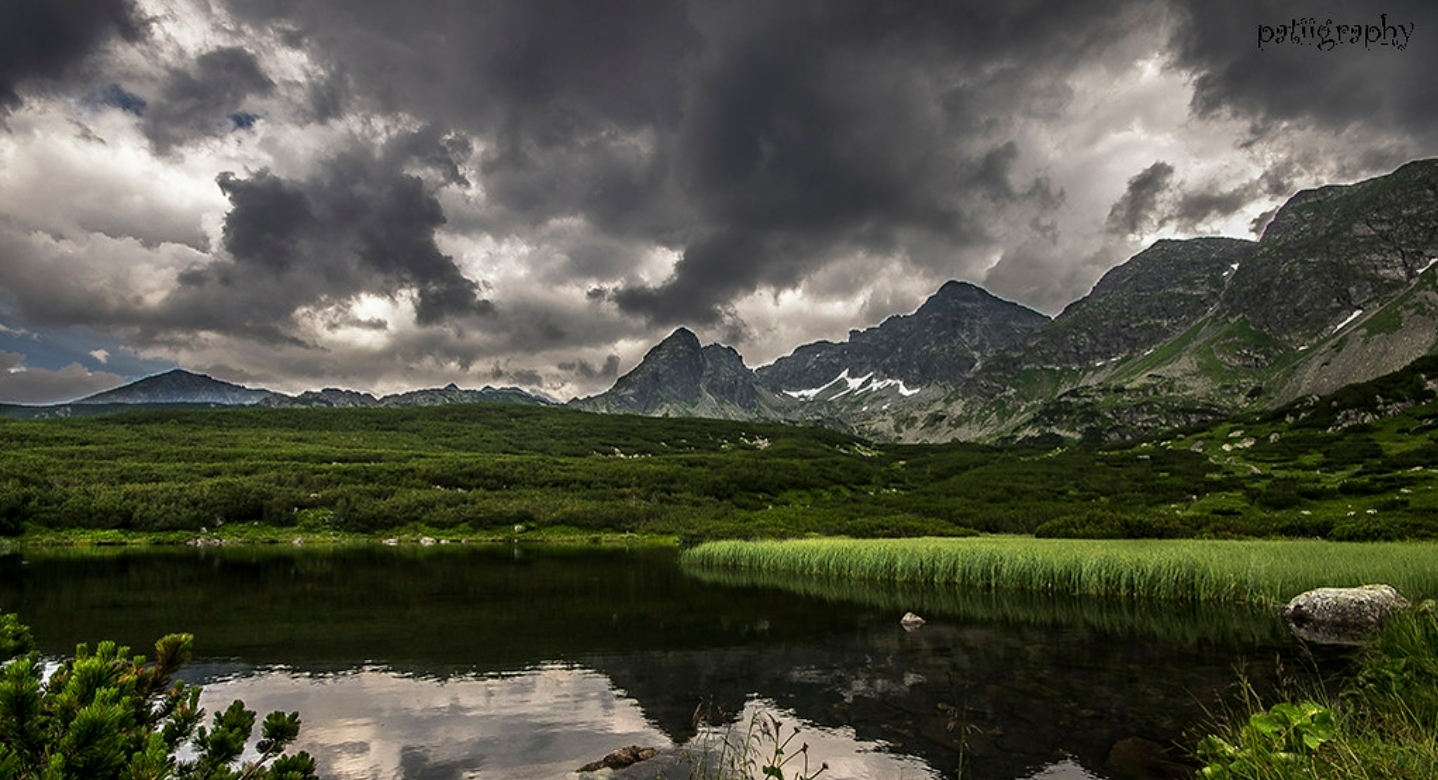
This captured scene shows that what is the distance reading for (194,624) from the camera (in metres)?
33.1

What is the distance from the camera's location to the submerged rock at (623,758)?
49.4 ft

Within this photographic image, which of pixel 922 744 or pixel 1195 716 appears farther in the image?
pixel 1195 716

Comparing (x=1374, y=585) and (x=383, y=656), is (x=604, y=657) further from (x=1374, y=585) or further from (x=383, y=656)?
(x=1374, y=585)

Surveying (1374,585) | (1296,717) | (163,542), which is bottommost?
(163,542)

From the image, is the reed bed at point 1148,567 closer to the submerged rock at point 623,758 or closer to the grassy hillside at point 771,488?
the grassy hillside at point 771,488

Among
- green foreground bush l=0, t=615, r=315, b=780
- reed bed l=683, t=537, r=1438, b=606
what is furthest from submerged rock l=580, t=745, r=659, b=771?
reed bed l=683, t=537, r=1438, b=606

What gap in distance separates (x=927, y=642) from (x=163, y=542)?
358 ft

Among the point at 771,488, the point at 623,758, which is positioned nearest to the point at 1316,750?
the point at 623,758

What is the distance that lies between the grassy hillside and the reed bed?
1961 centimetres

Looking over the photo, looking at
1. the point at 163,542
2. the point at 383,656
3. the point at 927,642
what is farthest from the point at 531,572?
the point at 163,542

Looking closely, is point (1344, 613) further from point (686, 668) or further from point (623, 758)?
point (623, 758)

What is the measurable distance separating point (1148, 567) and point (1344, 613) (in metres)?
10.9

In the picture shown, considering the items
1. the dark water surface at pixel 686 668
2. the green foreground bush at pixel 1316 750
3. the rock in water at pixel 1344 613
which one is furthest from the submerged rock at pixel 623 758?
the rock in water at pixel 1344 613

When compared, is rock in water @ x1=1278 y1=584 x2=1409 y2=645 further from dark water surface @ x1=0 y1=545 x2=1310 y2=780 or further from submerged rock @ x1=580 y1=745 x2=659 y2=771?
submerged rock @ x1=580 y1=745 x2=659 y2=771
